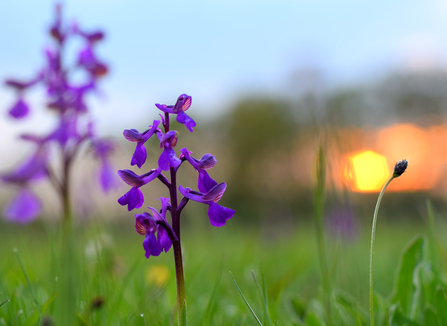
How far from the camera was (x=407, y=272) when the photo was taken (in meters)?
1.59

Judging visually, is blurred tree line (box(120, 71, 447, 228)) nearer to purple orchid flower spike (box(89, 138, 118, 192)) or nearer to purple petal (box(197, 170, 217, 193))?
purple orchid flower spike (box(89, 138, 118, 192))

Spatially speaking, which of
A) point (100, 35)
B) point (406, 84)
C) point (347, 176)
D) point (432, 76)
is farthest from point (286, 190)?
point (347, 176)

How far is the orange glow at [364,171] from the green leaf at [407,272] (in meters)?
0.43

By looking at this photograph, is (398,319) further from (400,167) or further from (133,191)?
(133,191)

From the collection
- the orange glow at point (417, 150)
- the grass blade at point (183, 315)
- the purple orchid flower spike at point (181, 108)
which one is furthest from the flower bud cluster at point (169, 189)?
the orange glow at point (417, 150)

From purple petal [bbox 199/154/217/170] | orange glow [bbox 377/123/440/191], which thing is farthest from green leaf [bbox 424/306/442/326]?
orange glow [bbox 377/123/440/191]

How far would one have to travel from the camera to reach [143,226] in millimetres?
1044

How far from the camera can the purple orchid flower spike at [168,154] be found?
3.29 ft

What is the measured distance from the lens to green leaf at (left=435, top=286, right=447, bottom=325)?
133cm

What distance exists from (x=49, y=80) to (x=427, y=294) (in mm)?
2764

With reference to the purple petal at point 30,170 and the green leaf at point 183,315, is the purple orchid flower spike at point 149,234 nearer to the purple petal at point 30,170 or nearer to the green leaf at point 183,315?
the green leaf at point 183,315

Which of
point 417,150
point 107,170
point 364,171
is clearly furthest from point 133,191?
point 417,150

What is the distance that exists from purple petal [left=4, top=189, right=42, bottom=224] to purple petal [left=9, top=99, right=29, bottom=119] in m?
0.61

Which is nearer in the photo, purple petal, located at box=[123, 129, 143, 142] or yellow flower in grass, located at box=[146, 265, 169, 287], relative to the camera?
purple petal, located at box=[123, 129, 143, 142]
